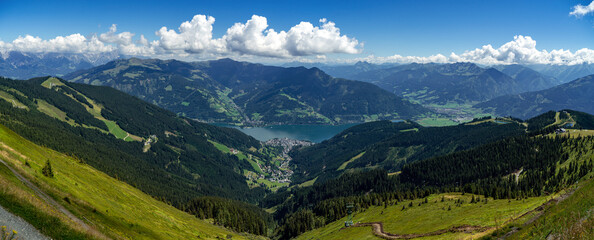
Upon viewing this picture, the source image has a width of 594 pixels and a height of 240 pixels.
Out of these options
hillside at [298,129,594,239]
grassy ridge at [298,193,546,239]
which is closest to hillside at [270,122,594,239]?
grassy ridge at [298,193,546,239]

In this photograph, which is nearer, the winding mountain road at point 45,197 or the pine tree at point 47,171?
the winding mountain road at point 45,197

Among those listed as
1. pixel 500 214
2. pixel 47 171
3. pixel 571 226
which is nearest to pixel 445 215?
pixel 500 214

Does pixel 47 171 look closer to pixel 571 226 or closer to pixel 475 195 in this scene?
pixel 571 226

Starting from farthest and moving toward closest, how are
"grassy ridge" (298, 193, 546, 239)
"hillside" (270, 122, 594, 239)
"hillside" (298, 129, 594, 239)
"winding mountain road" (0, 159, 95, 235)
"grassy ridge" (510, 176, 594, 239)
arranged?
"hillside" (270, 122, 594, 239) → "grassy ridge" (298, 193, 546, 239) → "winding mountain road" (0, 159, 95, 235) → "hillside" (298, 129, 594, 239) → "grassy ridge" (510, 176, 594, 239)

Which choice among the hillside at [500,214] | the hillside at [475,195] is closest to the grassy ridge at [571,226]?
the hillside at [500,214]

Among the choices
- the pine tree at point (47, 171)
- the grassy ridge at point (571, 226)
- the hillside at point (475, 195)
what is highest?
the grassy ridge at point (571, 226)

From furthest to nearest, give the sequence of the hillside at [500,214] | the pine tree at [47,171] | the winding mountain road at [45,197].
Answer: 1. the pine tree at [47,171]
2. the winding mountain road at [45,197]
3. the hillside at [500,214]

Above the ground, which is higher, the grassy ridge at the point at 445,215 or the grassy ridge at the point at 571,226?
the grassy ridge at the point at 571,226

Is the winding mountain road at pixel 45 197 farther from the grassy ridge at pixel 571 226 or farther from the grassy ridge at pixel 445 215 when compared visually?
the grassy ridge at pixel 445 215

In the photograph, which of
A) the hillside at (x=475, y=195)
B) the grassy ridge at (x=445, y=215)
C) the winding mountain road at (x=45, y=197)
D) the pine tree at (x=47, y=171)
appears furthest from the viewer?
the hillside at (x=475, y=195)

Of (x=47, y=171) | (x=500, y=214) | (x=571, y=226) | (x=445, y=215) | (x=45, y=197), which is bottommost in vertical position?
(x=445, y=215)

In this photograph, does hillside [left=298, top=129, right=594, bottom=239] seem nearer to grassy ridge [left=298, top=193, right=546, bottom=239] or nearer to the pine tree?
grassy ridge [left=298, top=193, right=546, bottom=239]
